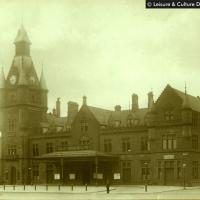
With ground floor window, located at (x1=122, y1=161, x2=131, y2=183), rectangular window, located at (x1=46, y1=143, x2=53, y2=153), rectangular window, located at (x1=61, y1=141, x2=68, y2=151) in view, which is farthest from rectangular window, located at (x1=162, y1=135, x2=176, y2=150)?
rectangular window, located at (x1=46, y1=143, x2=53, y2=153)

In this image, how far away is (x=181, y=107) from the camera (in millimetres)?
54062

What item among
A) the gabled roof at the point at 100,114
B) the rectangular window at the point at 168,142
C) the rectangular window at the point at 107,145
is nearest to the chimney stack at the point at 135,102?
the gabled roof at the point at 100,114

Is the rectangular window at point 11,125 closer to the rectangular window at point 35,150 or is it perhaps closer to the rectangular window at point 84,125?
the rectangular window at point 35,150

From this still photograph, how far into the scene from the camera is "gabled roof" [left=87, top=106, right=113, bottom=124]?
6213 cm

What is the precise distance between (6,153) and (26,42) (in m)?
14.9

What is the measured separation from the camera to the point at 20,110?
66.2 metres

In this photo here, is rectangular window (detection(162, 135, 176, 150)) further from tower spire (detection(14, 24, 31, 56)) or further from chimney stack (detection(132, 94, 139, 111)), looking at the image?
tower spire (detection(14, 24, 31, 56))

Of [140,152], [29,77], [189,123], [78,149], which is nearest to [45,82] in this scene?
[29,77]

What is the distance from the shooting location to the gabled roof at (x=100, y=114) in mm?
62134

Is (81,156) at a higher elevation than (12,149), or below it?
below

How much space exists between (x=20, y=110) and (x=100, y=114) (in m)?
10.7

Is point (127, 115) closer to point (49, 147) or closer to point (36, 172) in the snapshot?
point (49, 147)

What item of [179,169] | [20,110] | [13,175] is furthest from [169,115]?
[13,175]

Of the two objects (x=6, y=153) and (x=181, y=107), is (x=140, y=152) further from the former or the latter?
(x=6, y=153)
